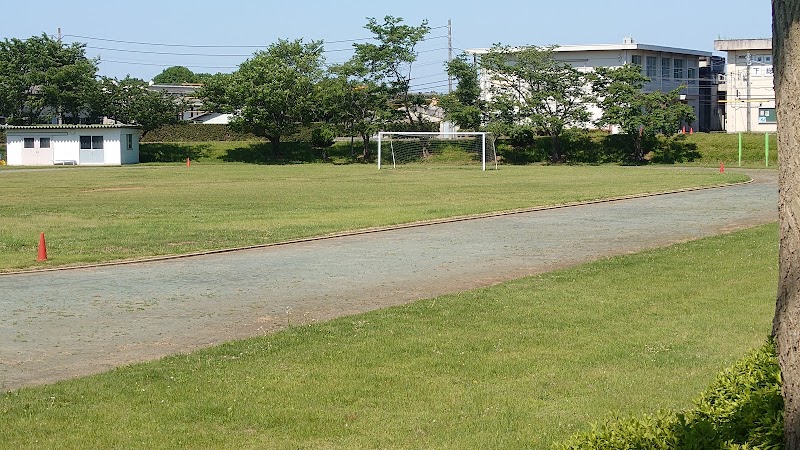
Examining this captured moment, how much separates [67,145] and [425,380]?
2828 inches

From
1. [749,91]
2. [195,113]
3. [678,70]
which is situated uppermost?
[678,70]

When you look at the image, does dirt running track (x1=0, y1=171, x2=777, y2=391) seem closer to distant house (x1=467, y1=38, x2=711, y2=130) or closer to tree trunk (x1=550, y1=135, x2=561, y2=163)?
tree trunk (x1=550, y1=135, x2=561, y2=163)

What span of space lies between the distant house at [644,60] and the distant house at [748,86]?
9.41ft

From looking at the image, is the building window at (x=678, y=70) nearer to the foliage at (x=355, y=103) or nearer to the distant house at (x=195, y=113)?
the foliage at (x=355, y=103)

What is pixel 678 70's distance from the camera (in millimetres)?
84562

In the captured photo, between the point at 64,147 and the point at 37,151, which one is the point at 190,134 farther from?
the point at 37,151

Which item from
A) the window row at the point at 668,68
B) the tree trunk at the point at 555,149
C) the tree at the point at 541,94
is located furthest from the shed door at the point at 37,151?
the window row at the point at 668,68

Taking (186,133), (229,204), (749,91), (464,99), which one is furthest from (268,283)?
(749,91)

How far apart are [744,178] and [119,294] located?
34.3 metres

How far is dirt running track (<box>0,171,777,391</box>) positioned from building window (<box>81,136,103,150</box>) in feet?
182

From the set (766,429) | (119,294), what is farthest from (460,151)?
(766,429)

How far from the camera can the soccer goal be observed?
7019 centimetres

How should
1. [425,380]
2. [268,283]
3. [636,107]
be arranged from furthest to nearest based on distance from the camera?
[636,107] → [268,283] → [425,380]

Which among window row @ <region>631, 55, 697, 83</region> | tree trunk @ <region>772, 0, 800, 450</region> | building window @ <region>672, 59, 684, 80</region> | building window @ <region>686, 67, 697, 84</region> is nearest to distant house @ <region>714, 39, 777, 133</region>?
building window @ <region>686, 67, 697, 84</region>
